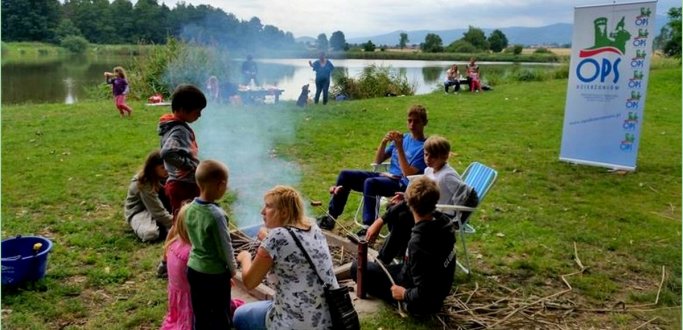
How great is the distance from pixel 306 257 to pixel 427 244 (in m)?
0.82

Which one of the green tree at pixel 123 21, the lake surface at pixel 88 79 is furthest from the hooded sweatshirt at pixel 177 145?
the green tree at pixel 123 21

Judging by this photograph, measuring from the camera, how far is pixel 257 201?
18.1ft

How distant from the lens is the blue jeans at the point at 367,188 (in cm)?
455

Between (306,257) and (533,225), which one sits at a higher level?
(306,257)

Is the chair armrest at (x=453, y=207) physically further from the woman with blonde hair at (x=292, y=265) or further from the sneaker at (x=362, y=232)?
the woman with blonde hair at (x=292, y=265)

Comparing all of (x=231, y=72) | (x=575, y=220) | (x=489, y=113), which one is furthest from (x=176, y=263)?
(x=231, y=72)

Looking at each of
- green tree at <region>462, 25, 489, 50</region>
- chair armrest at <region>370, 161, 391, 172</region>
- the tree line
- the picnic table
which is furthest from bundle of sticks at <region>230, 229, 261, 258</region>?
green tree at <region>462, 25, 489, 50</region>

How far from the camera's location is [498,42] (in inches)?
1537

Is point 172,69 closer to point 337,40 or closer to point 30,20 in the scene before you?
point 337,40

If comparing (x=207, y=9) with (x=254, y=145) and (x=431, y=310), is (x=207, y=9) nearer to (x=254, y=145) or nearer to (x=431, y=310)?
(x=254, y=145)

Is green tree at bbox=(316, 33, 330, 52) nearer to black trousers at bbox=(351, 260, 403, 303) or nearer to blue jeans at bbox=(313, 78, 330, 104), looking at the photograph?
blue jeans at bbox=(313, 78, 330, 104)

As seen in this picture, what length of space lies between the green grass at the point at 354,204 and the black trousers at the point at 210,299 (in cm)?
59

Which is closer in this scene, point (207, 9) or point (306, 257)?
point (306, 257)

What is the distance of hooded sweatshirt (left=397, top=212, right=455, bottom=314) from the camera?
118 inches
